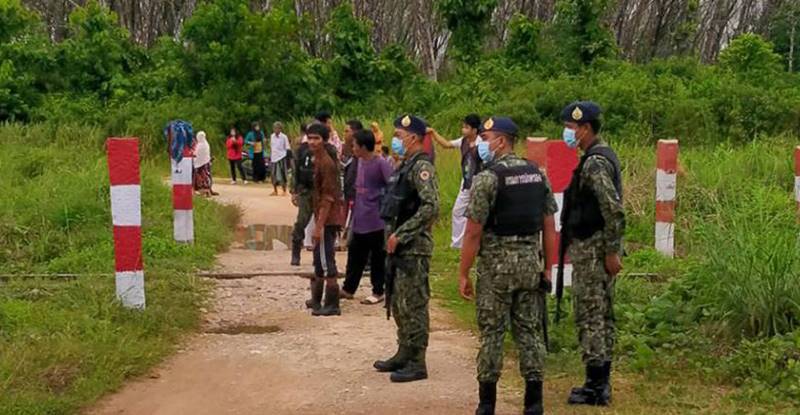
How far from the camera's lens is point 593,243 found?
20.8 feet

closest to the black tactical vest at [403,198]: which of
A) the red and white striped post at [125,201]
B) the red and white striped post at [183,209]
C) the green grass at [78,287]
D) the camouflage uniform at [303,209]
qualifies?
the green grass at [78,287]

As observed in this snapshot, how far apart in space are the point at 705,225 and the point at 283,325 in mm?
3222

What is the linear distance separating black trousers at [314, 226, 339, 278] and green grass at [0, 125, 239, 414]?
1.04 meters

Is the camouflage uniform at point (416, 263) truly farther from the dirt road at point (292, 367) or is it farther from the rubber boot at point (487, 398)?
the rubber boot at point (487, 398)

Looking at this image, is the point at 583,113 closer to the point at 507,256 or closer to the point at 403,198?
the point at 507,256

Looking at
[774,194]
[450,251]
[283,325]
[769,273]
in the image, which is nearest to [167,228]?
[450,251]

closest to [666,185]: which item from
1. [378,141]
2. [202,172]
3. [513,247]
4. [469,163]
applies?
[469,163]

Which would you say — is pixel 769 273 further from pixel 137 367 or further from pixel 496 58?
pixel 496 58

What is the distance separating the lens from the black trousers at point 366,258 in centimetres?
914

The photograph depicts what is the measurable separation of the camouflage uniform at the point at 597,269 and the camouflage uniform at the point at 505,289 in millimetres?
345

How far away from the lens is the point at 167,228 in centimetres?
1263

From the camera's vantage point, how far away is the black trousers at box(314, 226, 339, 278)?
29.0 ft

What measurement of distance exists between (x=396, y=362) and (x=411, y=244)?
752 mm

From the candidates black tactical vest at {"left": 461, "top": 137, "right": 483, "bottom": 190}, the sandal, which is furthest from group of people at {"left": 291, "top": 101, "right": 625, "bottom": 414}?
black tactical vest at {"left": 461, "top": 137, "right": 483, "bottom": 190}
